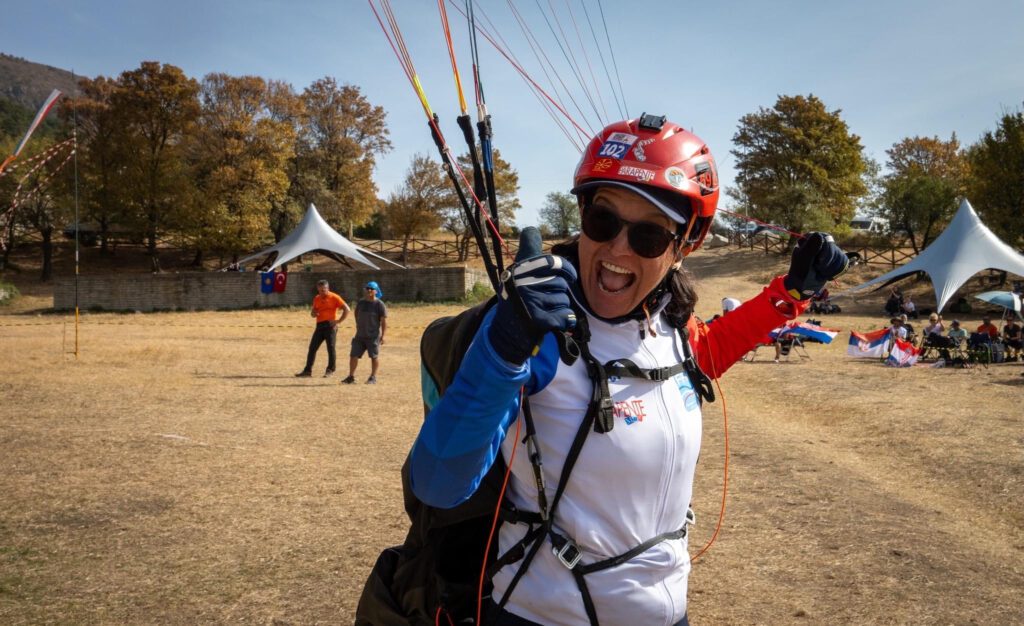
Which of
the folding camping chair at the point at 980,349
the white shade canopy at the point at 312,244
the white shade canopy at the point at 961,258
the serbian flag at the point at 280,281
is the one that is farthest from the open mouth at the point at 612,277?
the white shade canopy at the point at 312,244

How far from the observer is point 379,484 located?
309 inches

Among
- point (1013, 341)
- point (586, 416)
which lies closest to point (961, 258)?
point (1013, 341)

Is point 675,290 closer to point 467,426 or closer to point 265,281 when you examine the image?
point 467,426

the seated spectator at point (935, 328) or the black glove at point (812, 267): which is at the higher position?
the black glove at point (812, 267)

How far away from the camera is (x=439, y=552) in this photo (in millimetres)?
2084

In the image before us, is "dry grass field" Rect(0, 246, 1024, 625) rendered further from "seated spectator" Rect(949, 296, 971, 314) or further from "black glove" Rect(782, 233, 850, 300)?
"seated spectator" Rect(949, 296, 971, 314)

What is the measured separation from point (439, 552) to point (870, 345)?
747 inches

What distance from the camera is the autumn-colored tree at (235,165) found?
42.3 metres

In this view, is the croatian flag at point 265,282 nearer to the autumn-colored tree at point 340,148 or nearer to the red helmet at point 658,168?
the autumn-colored tree at point 340,148

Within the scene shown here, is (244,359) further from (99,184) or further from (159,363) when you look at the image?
(99,184)

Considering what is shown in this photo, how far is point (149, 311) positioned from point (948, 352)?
101 feet

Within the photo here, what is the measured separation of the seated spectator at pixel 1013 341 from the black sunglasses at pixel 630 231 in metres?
18.7

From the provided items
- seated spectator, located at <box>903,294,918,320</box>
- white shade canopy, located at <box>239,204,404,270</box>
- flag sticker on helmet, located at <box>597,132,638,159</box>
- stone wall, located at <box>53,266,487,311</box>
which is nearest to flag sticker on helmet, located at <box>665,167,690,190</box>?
flag sticker on helmet, located at <box>597,132,638,159</box>

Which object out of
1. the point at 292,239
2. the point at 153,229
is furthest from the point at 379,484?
the point at 153,229
